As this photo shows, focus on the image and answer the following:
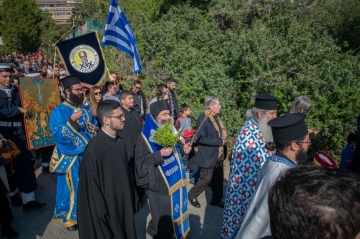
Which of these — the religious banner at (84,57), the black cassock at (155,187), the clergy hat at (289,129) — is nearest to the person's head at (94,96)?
the religious banner at (84,57)

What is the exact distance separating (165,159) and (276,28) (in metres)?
7.45

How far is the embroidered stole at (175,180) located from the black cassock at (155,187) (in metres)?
0.06

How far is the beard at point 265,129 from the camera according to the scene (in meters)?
3.49

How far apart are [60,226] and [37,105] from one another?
2208 mm

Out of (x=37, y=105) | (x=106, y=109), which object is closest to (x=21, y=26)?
(x=37, y=105)

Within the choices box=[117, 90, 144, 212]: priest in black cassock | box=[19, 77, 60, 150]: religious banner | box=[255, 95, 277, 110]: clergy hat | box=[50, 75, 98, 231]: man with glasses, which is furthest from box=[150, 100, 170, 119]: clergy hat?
box=[19, 77, 60, 150]: religious banner

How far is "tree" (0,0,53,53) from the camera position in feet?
130

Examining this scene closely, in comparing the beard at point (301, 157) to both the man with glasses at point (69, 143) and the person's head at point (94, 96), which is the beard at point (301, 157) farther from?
the person's head at point (94, 96)

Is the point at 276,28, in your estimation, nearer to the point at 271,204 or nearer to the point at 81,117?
the point at 81,117

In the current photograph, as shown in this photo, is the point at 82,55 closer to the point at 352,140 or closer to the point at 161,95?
the point at 161,95

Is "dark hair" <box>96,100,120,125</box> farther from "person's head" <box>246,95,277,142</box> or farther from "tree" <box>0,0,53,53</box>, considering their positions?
"tree" <box>0,0,53,53</box>

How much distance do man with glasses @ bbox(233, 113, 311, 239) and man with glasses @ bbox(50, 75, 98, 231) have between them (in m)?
2.91

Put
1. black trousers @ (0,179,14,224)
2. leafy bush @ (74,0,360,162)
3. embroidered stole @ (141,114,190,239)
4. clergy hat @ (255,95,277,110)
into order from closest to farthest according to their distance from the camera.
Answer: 1. clergy hat @ (255,95,277,110)
2. embroidered stole @ (141,114,190,239)
3. black trousers @ (0,179,14,224)
4. leafy bush @ (74,0,360,162)

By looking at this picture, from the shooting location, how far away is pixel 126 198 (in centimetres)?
327
